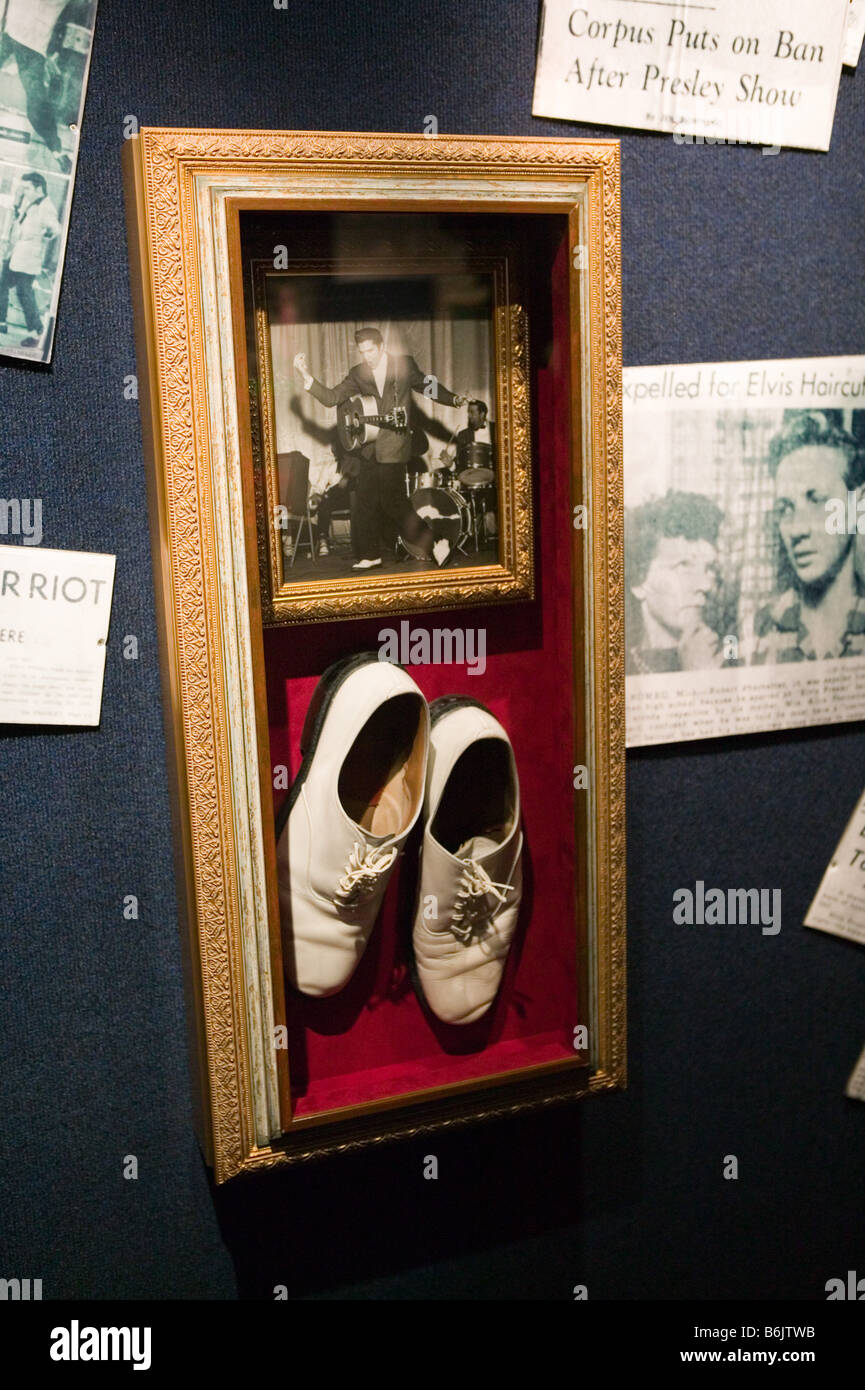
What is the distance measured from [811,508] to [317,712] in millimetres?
641

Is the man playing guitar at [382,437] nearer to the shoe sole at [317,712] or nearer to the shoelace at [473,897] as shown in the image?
the shoe sole at [317,712]

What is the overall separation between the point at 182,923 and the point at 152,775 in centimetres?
16

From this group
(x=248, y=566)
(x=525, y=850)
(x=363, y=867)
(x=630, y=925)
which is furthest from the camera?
(x=630, y=925)

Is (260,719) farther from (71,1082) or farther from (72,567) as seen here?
(71,1082)

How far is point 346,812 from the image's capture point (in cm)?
125

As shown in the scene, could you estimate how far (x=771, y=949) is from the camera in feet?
5.07

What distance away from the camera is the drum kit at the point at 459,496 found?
1.20m

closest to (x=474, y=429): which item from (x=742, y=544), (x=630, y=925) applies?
(x=742, y=544)

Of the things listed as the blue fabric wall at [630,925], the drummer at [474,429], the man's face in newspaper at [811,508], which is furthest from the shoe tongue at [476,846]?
the man's face in newspaper at [811,508]

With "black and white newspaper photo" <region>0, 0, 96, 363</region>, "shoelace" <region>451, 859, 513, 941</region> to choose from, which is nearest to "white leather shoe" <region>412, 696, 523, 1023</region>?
"shoelace" <region>451, 859, 513, 941</region>

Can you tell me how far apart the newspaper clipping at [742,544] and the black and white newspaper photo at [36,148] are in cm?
61

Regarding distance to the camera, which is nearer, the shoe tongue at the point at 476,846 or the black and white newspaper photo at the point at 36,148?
the black and white newspaper photo at the point at 36,148

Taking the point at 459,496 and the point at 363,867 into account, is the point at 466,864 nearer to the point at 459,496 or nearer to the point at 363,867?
the point at 363,867
